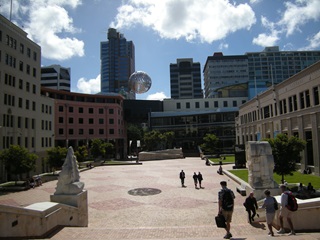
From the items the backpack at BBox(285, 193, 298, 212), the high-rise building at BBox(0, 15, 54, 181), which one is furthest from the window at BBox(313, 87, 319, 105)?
the high-rise building at BBox(0, 15, 54, 181)

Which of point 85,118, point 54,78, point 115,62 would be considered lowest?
point 85,118

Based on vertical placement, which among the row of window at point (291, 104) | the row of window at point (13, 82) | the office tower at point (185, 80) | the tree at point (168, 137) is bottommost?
the tree at point (168, 137)

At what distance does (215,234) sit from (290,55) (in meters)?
169

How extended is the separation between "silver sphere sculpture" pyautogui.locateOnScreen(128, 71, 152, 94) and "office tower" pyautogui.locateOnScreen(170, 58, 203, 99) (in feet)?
396

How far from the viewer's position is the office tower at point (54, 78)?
107500 millimetres

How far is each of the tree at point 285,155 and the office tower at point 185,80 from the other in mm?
141730

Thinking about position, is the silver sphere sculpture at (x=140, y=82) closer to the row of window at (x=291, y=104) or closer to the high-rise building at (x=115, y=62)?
the row of window at (x=291, y=104)

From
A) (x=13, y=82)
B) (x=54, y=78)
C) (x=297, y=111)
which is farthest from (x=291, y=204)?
(x=54, y=78)

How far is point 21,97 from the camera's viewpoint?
113 ft

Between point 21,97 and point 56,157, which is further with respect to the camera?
point 21,97

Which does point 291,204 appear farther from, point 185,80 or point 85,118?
point 185,80

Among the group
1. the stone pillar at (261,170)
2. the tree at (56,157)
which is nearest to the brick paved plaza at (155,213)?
the stone pillar at (261,170)

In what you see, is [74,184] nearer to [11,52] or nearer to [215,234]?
[215,234]

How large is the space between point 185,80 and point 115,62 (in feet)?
198
